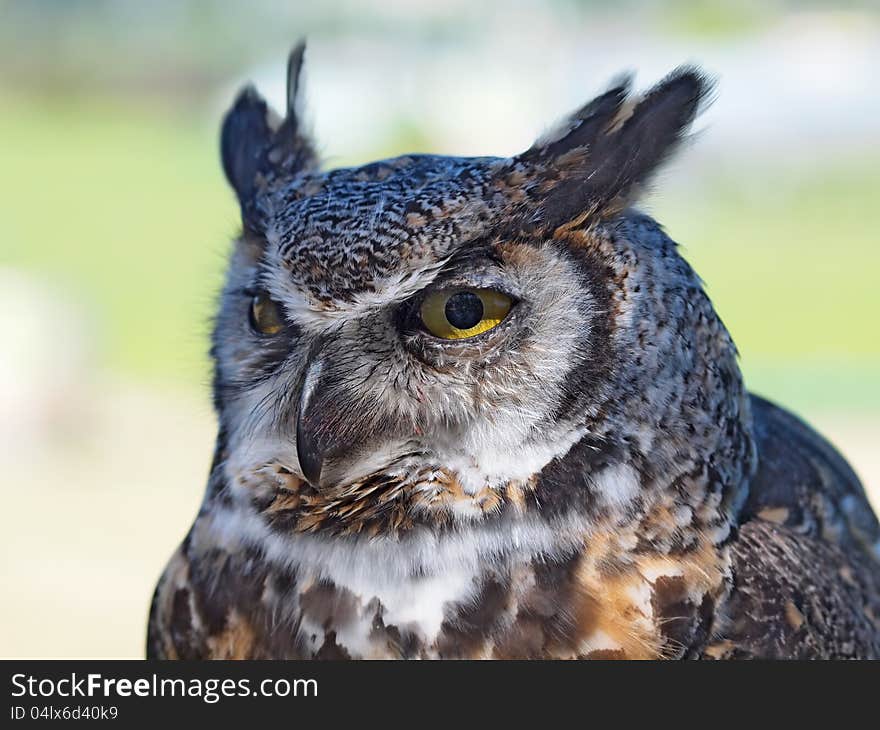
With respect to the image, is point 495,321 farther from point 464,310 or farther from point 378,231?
point 378,231

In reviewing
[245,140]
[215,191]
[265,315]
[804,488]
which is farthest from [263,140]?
[215,191]

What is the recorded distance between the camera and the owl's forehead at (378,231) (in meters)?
1.16

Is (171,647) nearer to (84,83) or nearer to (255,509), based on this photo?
(255,509)

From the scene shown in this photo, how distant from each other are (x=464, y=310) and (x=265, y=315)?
0.26m

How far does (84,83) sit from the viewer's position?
14.5m

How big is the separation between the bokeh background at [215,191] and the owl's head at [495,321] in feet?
0.27

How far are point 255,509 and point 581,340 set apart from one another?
1.44ft

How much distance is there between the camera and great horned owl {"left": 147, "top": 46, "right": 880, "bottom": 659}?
1.17 meters

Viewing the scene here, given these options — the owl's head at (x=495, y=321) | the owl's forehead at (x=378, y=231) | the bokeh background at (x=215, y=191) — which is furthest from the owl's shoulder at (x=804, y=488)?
the owl's forehead at (x=378, y=231)

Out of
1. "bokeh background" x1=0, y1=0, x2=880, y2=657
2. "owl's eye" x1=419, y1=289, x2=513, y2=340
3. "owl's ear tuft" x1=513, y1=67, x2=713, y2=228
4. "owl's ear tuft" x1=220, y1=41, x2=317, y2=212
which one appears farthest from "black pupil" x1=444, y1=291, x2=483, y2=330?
"owl's ear tuft" x1=220, y1=41, x2=317, y2=212

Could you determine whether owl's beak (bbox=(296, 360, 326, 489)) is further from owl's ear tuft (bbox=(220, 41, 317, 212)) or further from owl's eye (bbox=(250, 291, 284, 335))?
owl's ear tuft (bbox=(220, 41, 317, 212))

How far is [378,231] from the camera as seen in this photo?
1162 mm

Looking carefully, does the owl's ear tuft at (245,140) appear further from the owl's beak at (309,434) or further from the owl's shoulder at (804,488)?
the owl's shoulder at (804,488)

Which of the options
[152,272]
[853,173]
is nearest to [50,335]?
[152,272]
